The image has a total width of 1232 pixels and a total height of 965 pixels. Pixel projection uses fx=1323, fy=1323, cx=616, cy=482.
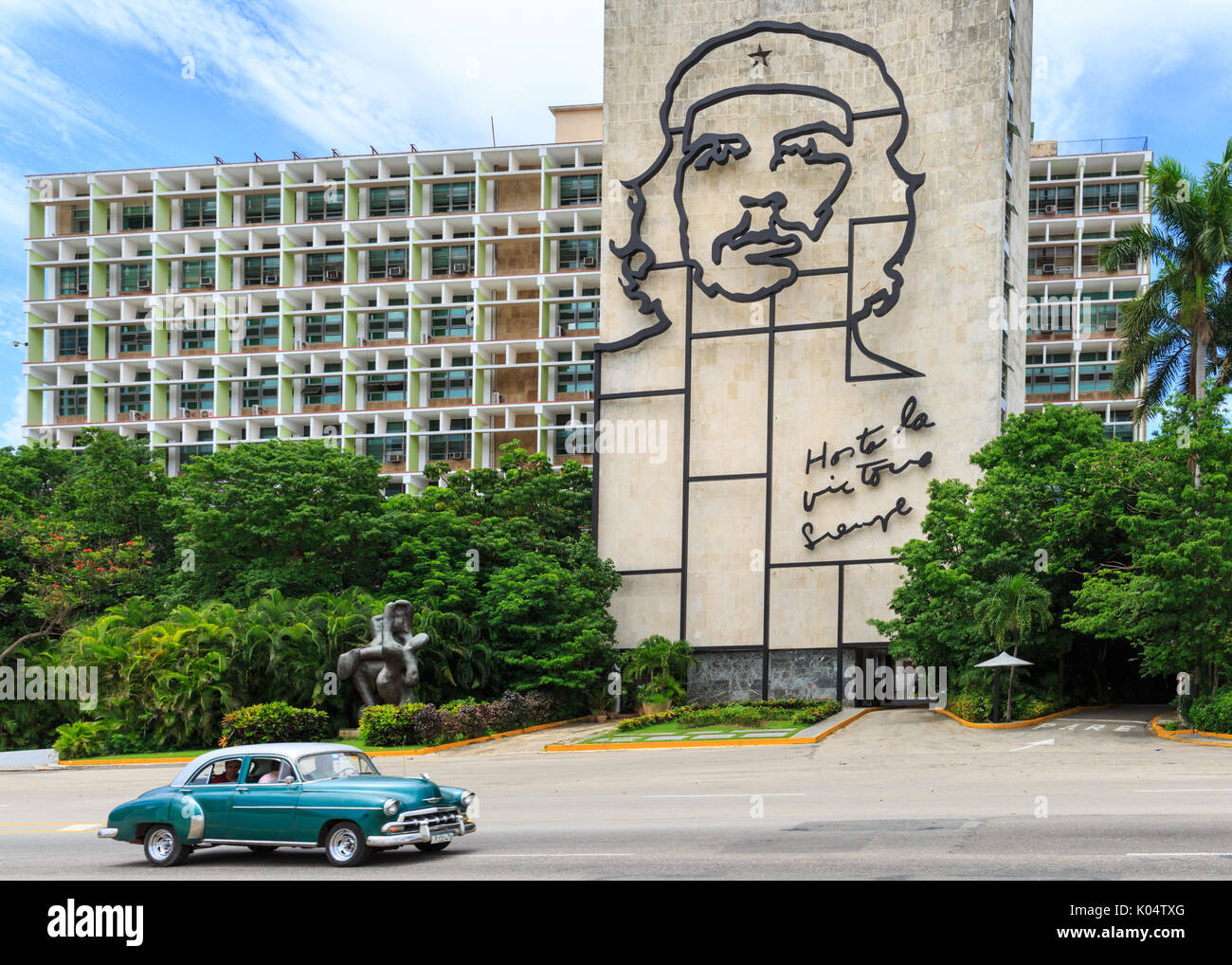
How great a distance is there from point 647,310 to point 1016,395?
1438 centimetres

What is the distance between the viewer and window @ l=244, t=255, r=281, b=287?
3770 inches

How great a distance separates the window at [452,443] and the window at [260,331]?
13.8 m

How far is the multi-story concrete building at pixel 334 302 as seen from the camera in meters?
91.9

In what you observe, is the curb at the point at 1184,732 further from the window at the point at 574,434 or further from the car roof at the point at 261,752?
the window at the point at 574,434

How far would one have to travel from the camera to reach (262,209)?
97000 mm

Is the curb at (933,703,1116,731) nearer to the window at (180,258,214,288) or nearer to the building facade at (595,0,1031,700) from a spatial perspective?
the building facade at (595,0,1031,700)

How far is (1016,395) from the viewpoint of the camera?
49.9 metres

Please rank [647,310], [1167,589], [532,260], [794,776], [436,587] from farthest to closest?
[532,260] → [647,310] → [436,587] → [1167,589] → [794,776]

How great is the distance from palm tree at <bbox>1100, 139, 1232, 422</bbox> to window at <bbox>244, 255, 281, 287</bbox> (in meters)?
64.8

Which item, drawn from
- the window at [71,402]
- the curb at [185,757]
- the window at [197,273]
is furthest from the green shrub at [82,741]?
the window at [71,402]

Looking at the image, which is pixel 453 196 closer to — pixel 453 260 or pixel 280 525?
pixel 453 260

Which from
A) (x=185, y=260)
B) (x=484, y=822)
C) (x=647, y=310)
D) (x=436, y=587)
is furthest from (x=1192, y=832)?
(x=185, y=260)

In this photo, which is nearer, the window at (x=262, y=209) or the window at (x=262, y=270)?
the window at (x=262, y=270)
